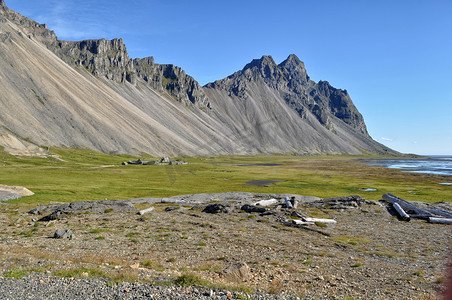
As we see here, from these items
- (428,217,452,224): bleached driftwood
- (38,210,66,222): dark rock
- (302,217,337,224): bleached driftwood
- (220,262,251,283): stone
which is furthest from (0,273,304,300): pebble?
(428,217,452,224): bleached driftwood

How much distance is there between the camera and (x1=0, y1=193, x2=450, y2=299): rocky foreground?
47.5 feet

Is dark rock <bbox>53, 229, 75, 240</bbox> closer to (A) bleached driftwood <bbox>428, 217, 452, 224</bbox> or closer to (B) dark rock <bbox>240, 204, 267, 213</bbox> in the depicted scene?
(B) dark rock <bbox>240, 204, 267, 213</bbox>

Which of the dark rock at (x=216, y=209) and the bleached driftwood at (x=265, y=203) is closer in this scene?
the dark rock at (x=216, y=209)

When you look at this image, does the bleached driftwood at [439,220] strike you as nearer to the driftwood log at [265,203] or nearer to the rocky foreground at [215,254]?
the rocky foreground at [215,254]

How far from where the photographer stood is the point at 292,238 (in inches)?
1041

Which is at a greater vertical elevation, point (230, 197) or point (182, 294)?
point (182, 294)

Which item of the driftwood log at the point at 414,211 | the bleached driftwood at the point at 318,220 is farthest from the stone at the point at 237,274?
the driftwood log at the point at 414,211

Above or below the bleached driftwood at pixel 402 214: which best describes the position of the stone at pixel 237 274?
below

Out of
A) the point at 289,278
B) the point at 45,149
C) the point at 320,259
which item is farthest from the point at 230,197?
the point at 45,149

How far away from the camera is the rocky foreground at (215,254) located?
14484 millimetres

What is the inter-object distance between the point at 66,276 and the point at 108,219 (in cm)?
1818

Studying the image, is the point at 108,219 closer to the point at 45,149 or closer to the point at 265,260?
the point at 265,260

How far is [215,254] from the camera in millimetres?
21375

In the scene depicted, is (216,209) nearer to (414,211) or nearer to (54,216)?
(54,216)
